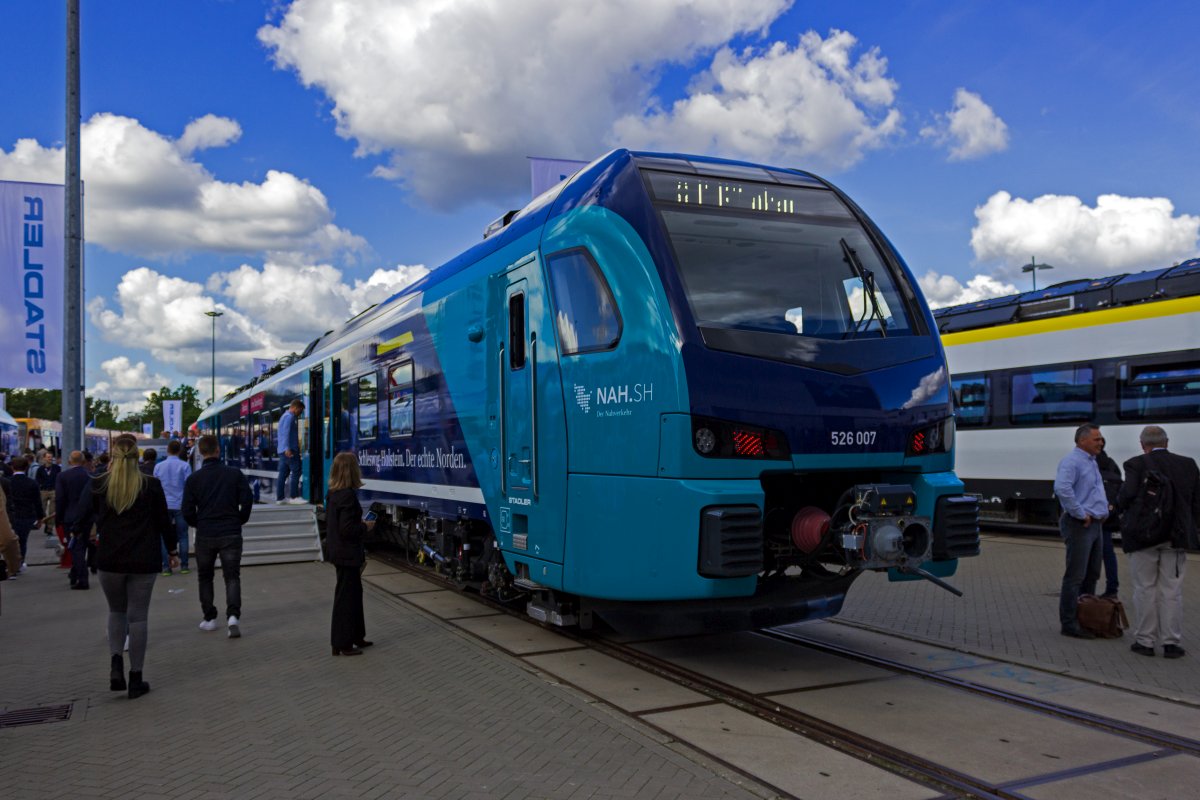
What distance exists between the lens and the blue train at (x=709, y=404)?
5699 mm

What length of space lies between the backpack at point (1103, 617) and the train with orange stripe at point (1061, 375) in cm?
595

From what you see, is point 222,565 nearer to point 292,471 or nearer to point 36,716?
point 36,716

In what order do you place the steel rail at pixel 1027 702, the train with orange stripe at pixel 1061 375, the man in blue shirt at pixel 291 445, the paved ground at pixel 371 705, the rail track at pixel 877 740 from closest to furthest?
the rail track at pixel 877 740, the paved ground at pixel 371 705, the steel rail at pixel 1027 702, the train with orange stripe at pixel 1061 375, the man in blue shirt at pixel 291 445

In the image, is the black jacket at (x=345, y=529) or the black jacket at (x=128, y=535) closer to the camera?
the black jacket at (x=128, y=535)

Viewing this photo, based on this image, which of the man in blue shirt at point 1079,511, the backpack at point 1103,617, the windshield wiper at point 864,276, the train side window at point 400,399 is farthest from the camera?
the train side window at point 400,399

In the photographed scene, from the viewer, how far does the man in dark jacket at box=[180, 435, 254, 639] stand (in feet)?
28.5

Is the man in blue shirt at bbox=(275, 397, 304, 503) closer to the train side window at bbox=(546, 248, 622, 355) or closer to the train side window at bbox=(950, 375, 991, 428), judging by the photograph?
the train side window at bbox=(546, 248, 622, 355)

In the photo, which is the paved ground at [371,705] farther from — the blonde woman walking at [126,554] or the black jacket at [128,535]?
the black jacket at [128,535]

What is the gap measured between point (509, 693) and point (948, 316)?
45.3ft

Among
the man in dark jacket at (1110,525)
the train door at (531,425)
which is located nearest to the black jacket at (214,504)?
the train door at (531,425)

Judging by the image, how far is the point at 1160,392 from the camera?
526 inches

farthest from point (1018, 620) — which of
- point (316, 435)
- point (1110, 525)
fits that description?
point (316, 435)

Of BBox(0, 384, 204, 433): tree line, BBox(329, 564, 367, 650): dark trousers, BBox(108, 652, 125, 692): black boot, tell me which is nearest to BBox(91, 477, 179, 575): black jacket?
BBox(108, 652, 125, 692): black boot

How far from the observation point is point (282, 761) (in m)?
5.02
